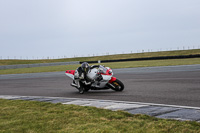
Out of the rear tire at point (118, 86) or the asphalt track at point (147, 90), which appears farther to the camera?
the rear tire at point (118, 86)

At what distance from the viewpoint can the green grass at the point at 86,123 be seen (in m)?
4.61

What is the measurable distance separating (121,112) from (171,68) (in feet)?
58.5

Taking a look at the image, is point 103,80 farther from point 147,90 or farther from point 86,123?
point 86,123

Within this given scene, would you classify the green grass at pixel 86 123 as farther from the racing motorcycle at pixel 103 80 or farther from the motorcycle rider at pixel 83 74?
the motorcycle rider at pixel 83 74

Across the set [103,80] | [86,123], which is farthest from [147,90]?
[86,123]

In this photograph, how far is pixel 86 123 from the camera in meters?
5.26

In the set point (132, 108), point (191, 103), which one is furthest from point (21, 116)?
point (191, 103)

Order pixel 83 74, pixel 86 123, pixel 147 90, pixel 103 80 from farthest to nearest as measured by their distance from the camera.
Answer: pixel 83 74
pixel 103 80
pixel 147 90
pixel 86 123

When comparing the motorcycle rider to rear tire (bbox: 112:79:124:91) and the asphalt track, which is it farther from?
rear tire (bbox: 112:79:124:91)

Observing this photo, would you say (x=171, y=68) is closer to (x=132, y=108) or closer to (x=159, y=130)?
(x=132, y=108)

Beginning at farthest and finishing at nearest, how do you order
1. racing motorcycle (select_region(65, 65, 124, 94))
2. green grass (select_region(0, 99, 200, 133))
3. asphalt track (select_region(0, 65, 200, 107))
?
1. racing motorcycle (select_region(65, 65, 124, 94))
2. asphalt track (select_region(0, 65, 200, 107))
3. green grass (select_region(0, 99, 200, 133))

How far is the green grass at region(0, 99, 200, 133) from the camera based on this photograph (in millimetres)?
4609

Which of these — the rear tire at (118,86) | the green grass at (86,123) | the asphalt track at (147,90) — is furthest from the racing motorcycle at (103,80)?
the green grass at (86,123)

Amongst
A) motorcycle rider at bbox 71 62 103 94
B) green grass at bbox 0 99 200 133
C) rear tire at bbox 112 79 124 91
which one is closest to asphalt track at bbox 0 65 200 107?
rear tire at bbox 112 79 124 91
